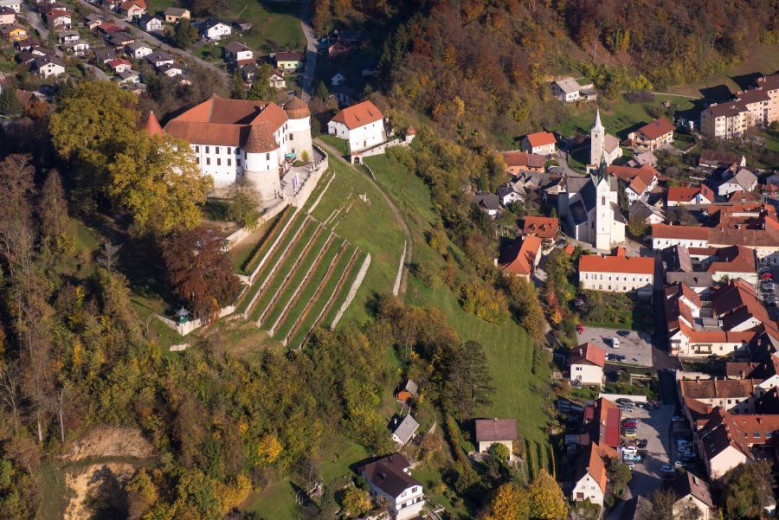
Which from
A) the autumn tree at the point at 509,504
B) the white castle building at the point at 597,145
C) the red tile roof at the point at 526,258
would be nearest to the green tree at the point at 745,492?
the autumn tree at the point at 509,504

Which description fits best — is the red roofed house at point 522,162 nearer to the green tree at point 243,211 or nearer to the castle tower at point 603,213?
the castle tower at point 603,213

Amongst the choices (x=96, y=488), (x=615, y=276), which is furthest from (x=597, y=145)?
(x=96, y=488)

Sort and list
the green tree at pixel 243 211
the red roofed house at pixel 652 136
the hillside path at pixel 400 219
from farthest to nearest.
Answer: the red roofed house at pixel 652 136
the hillside path at pixel 400 219
the green tree at pixel 243 211

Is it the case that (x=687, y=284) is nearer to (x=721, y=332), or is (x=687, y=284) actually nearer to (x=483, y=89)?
(x=721, y=332)

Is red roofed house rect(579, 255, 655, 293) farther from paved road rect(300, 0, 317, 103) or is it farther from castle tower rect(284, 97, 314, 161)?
paved road rect(300, 0, 317, 103)

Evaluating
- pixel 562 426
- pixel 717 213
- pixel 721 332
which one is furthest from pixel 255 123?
pixel 717 213

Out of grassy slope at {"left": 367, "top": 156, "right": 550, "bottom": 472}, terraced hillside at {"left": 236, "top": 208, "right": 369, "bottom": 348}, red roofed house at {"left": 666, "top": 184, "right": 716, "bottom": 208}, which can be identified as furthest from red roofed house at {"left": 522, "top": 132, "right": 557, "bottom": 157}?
terraced hillside at {"left": 236, "top": 208, "right": 369, "bottom": 348}
